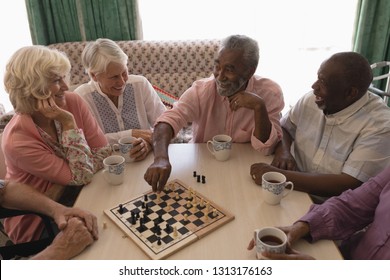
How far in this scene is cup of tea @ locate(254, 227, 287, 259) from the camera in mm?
1075

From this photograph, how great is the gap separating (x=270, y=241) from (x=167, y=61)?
2.73 metres

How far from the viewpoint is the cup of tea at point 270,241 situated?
3.53 feet

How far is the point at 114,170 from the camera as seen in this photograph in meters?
1.53

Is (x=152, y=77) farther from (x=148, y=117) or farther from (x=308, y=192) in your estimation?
(x=308, y=192)

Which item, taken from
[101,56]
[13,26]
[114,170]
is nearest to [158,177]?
[114,170]

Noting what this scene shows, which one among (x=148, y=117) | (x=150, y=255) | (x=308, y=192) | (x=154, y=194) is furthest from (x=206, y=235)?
(x=148, y=117)

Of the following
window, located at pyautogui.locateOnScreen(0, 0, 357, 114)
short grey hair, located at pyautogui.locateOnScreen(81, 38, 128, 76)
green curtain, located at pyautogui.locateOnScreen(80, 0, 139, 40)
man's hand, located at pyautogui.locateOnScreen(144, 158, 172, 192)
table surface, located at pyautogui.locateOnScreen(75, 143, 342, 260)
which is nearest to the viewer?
table surface, located at pyautogui.locateOnScreen(75, 143, 342, 260)

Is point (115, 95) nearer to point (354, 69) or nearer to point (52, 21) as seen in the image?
point (354, 69)

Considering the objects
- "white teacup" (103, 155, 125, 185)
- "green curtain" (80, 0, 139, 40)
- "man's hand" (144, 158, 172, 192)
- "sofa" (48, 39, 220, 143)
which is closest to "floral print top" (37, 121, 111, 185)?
"white teacup" (103, 155, 125, 185)

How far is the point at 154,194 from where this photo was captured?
1.49 meters

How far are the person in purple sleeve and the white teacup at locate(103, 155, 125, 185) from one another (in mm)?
746

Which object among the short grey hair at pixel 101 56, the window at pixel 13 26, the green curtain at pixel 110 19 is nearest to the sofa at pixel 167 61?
the green curtain at pixel 110 19

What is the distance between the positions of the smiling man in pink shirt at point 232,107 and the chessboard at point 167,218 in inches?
8.2

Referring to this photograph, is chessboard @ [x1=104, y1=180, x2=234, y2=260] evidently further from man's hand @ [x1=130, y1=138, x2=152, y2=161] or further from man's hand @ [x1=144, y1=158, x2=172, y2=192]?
man's hand @ [x1=130, y1=138, x2=152, y2=161]
